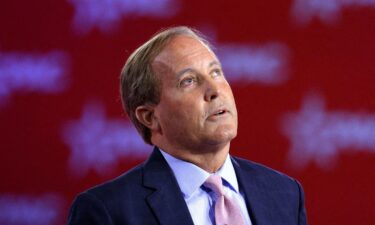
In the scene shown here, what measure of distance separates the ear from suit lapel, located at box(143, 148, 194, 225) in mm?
92

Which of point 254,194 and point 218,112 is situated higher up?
point 218,112

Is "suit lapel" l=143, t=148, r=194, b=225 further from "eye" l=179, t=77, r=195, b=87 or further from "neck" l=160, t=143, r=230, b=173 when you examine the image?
"eye" l=179, t=77, r=195, b=87

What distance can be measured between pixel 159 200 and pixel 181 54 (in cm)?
35

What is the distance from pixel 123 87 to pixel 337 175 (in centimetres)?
81

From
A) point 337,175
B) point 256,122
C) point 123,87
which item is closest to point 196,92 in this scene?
point 123,87

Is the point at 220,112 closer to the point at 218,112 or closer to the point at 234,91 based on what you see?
the point at 218,112

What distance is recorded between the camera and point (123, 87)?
1.70 meters

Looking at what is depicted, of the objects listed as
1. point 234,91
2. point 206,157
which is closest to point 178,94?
point 206,157

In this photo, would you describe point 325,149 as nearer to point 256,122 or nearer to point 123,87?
point 256,122

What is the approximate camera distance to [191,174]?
156cm

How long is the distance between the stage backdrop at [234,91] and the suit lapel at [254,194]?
48 centimetres

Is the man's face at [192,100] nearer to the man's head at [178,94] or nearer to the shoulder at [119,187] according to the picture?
the man's head at [178,94]

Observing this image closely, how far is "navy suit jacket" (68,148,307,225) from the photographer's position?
1.48 meters

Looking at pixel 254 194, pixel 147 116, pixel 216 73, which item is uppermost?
pixel 216 73
